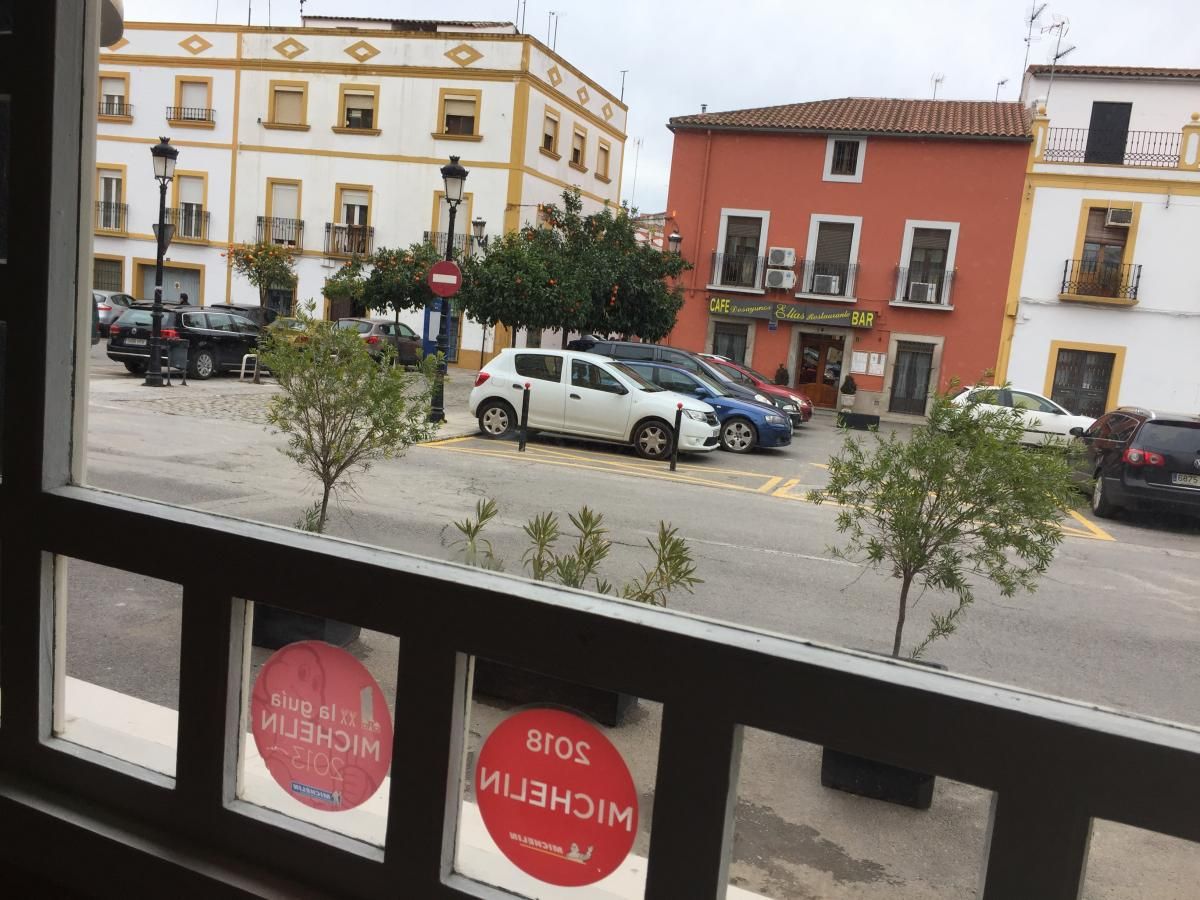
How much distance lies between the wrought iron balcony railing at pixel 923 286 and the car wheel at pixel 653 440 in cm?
1276

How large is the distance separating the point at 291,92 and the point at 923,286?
13.6 m

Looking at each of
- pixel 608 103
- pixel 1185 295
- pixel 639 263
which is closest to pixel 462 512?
pixel 639 263

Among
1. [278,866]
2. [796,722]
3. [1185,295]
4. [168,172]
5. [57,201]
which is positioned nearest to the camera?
[796,722]

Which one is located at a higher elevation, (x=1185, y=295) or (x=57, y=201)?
(x=1185, y=295)

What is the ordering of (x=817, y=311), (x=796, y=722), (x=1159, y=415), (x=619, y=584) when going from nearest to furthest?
(x=796, y=722) → (x=619, y=584) → (x=1159, y=415) → (x=817, y=311)

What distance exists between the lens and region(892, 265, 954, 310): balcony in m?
21.7

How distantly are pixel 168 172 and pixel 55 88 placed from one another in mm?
10799

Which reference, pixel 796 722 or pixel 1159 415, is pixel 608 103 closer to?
pixel 1159 415

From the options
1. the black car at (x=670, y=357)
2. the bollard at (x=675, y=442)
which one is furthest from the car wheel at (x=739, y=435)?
the bollard at (x=675, y=442)

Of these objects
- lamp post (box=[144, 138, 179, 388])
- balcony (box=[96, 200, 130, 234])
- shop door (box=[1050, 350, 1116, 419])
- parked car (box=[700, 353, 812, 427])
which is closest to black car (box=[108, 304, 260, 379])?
lamp post (box=[144, 138, 179, 388])

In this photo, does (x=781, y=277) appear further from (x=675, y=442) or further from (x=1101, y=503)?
(x=1101, y=503)

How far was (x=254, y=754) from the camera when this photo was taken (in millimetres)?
1777

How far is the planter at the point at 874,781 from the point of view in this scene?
284 centimetres

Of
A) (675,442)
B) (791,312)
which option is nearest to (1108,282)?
(791,312)
